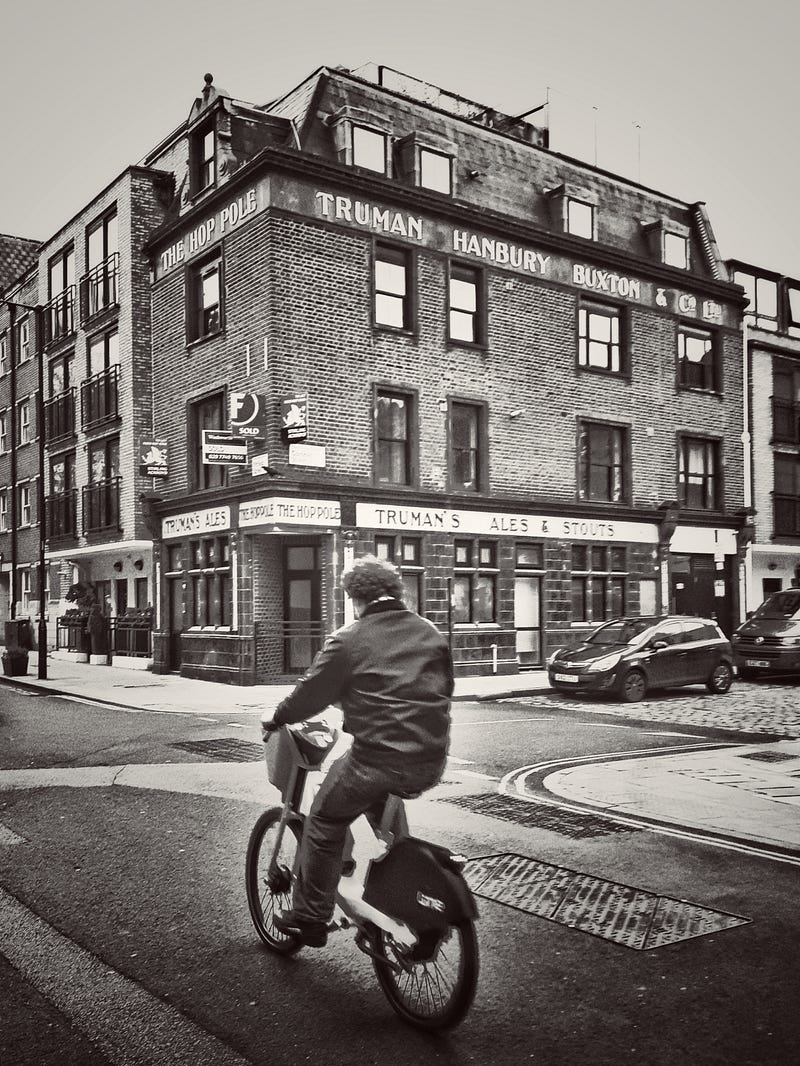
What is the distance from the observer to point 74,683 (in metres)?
20.7

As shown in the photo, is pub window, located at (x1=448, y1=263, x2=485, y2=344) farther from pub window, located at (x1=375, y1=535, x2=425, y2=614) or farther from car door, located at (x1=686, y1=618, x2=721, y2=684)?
car door, located at (x1=686, y1=618, x2=721, y2=684)

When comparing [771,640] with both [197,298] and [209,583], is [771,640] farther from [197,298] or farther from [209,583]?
[197,298]

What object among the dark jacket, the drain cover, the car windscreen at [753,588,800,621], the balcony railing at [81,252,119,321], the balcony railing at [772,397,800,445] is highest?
the balcony railing at [81,252,119,321]

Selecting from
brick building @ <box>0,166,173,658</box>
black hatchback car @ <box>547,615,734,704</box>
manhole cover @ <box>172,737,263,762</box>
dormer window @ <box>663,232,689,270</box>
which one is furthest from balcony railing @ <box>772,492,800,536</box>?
manhole cover @ <box>172,737,263,762</box>

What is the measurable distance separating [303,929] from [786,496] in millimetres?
31679

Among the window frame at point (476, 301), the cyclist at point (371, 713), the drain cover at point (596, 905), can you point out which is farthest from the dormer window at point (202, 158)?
the cyclist at point (371, 713)

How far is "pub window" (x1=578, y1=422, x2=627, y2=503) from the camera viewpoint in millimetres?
26297

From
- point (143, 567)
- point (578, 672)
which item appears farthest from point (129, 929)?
point (143, 567)

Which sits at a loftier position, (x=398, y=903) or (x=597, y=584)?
(x=597, y=584)

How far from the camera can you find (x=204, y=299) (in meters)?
23.7

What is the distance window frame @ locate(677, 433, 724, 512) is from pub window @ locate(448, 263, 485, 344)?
7620mm

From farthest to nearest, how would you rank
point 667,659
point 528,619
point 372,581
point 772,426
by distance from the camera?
point 772,426 < point 528,619 < point 667,659 < point 372,581

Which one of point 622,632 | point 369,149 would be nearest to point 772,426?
point 622,632

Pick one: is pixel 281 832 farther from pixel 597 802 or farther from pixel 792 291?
pixel 792 291
